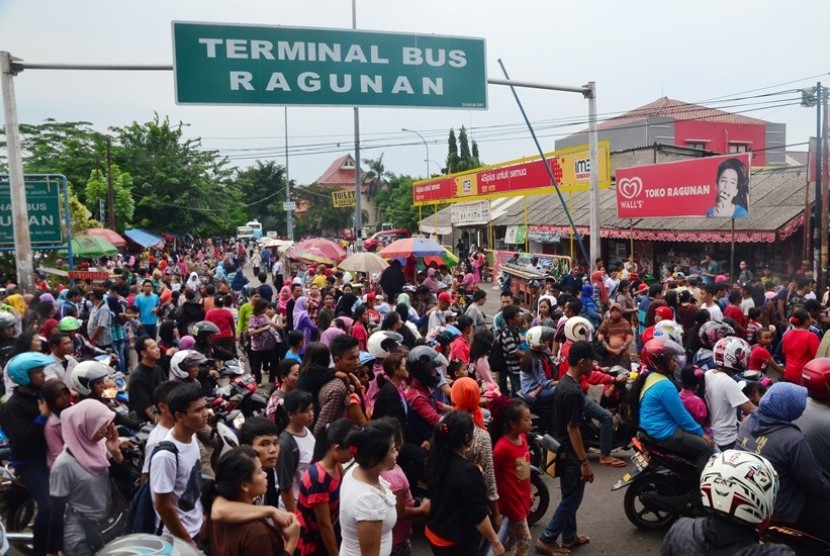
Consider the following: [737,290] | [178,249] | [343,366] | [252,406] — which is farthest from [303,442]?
[178,249]

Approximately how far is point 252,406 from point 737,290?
7.72 meters

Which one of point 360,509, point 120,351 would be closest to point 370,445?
point 360,509

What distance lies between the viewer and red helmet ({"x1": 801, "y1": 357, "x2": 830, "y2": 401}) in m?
4.40

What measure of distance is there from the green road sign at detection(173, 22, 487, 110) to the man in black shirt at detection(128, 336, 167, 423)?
398 centimetres

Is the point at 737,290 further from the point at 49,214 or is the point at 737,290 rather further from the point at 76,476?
the point at 49,214

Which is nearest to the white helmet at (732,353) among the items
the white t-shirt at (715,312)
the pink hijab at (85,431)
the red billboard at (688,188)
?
the white t-shirt at (715,312)

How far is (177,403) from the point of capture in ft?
13.6

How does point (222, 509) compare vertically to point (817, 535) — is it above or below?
above

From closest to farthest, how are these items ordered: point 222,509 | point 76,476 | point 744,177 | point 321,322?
point 222,509
point 76,476
point 321,322
point 744,177

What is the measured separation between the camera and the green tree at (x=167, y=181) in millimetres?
38812

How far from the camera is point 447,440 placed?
13.1 ft

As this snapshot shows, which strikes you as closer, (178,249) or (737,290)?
(737,290)

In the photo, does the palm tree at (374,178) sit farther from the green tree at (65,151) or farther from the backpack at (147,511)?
the backpack at (147,511)

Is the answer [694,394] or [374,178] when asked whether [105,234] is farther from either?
[374,178]
